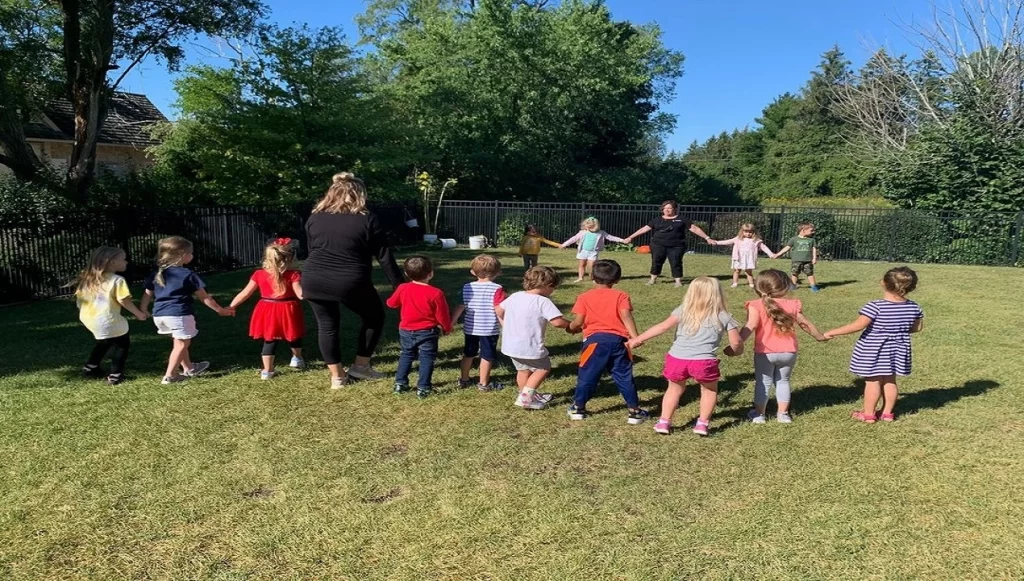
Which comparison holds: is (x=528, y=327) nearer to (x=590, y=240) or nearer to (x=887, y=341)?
(x=887, y=341)

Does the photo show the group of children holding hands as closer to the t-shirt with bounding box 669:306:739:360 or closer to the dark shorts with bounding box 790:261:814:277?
the t-shirt with bounding box 669:306:739:360

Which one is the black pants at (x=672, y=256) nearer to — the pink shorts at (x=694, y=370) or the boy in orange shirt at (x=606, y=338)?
the boy in orange shirt at (x=606, y=338)

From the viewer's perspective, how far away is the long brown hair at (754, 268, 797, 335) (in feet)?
15.3

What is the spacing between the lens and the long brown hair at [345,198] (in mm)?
5066

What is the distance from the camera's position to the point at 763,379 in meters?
4.75

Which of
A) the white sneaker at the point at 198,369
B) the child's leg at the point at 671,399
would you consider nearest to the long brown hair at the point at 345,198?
the white sneaker at the point at 198,369

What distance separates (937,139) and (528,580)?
2116cm

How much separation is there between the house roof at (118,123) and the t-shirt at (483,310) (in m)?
20.3

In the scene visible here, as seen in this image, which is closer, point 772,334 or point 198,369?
point 772,334

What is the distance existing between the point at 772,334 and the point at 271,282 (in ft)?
13.7

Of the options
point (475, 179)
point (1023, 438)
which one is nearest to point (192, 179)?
point (475, 179)

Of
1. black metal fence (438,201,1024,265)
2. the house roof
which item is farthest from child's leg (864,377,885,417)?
the house roof

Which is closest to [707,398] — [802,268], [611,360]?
[611,360]

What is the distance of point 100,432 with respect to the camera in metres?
4.43
